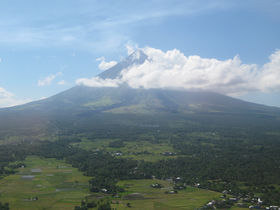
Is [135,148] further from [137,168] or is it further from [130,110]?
[130,110]

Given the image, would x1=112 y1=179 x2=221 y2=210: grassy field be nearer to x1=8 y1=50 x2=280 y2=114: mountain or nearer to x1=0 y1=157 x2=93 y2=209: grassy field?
x1=0 y1=157 x2=93 y2=209: grassy field

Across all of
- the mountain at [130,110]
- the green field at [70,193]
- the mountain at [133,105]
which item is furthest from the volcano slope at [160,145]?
the green field at [70,193]

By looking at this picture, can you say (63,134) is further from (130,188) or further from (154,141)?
(130,188)

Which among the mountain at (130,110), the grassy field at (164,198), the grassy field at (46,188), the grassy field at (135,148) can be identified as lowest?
the grassy field at (164,198)

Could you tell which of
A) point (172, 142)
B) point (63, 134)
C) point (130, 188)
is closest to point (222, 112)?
point (172, 142)

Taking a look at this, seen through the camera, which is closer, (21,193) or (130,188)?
(21,193)

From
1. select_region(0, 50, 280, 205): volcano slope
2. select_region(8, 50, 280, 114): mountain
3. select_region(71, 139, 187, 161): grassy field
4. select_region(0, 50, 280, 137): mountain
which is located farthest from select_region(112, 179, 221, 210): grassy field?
select_region(8, 50, 280, 114): mountain

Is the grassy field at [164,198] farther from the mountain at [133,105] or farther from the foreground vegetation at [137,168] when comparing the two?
the mountain at [133,105]

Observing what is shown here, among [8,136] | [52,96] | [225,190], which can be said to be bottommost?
[225,190]
